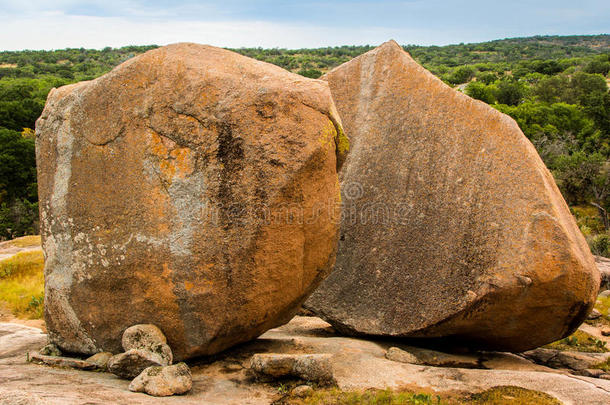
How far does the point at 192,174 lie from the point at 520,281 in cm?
391

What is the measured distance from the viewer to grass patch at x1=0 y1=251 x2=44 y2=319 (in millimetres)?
10164

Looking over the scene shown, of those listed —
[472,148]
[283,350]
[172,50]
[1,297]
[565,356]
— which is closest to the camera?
[172,50]

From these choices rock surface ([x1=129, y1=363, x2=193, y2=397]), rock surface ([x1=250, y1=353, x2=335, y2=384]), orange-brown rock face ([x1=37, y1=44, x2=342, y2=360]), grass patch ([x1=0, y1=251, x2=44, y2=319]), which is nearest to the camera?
rock surface ([x1=129, y1=363, x2=193, y2=397])

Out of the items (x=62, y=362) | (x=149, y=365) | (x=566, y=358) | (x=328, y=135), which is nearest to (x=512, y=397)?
(x=566, y=358)

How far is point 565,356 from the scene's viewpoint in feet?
25.2

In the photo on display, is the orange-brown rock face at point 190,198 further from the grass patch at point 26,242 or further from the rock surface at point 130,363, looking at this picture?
the grass patch at point 26,242

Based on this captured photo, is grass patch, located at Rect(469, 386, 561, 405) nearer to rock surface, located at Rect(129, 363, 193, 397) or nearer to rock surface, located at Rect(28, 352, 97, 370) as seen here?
rock surface, located at Rect(129, 363, 193, 397)

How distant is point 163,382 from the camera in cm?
488

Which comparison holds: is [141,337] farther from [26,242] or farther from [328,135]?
[26,242]

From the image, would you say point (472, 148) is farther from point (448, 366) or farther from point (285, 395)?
point (285, 395)

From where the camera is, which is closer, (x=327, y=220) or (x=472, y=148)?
(x=327, y=220)

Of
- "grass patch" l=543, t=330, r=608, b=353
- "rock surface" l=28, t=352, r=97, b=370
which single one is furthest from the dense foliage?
"rock surface" l=28, t=352, r=97, b=370

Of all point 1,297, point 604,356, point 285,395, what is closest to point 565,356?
point 604,356

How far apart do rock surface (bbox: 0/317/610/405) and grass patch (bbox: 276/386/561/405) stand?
0.14 m
